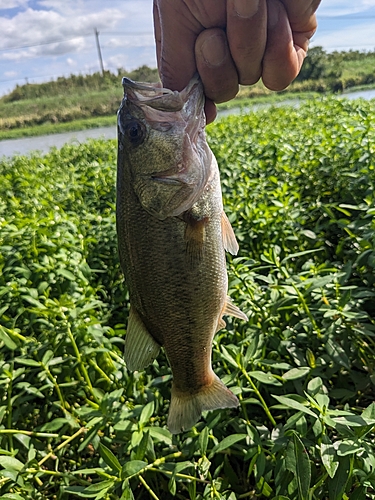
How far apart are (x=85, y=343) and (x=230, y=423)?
0.88 metres

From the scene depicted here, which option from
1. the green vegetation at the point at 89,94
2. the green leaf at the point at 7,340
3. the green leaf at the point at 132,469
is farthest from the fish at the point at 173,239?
the green vegetation at the point at 89,94

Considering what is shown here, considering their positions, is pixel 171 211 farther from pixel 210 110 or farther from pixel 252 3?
pixel 252 3

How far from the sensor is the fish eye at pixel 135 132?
64.4 inches

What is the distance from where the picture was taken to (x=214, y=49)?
1475 mm

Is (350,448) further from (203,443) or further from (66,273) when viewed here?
(66,273)

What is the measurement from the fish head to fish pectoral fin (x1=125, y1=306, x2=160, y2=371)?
434 millimetres

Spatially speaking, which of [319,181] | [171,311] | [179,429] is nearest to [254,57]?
[171,311]

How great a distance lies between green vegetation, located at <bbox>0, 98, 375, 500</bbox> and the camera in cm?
160

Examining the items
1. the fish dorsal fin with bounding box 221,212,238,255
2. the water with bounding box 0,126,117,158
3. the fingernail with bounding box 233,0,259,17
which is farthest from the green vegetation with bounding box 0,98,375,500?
the water with bounding box 0,126,117,158

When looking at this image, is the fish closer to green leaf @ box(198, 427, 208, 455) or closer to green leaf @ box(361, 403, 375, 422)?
green leaf @ box(198, 427, 208, 455)

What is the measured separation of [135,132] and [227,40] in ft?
1.52

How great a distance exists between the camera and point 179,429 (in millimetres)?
1580

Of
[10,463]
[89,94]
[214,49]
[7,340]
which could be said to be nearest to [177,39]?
[214,49]

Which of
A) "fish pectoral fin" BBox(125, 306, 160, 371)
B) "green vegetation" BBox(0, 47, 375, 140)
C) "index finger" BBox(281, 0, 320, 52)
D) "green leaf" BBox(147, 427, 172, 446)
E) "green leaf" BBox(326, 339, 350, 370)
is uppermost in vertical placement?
"green vegetation" BBox(0, 47, 375, 140)
